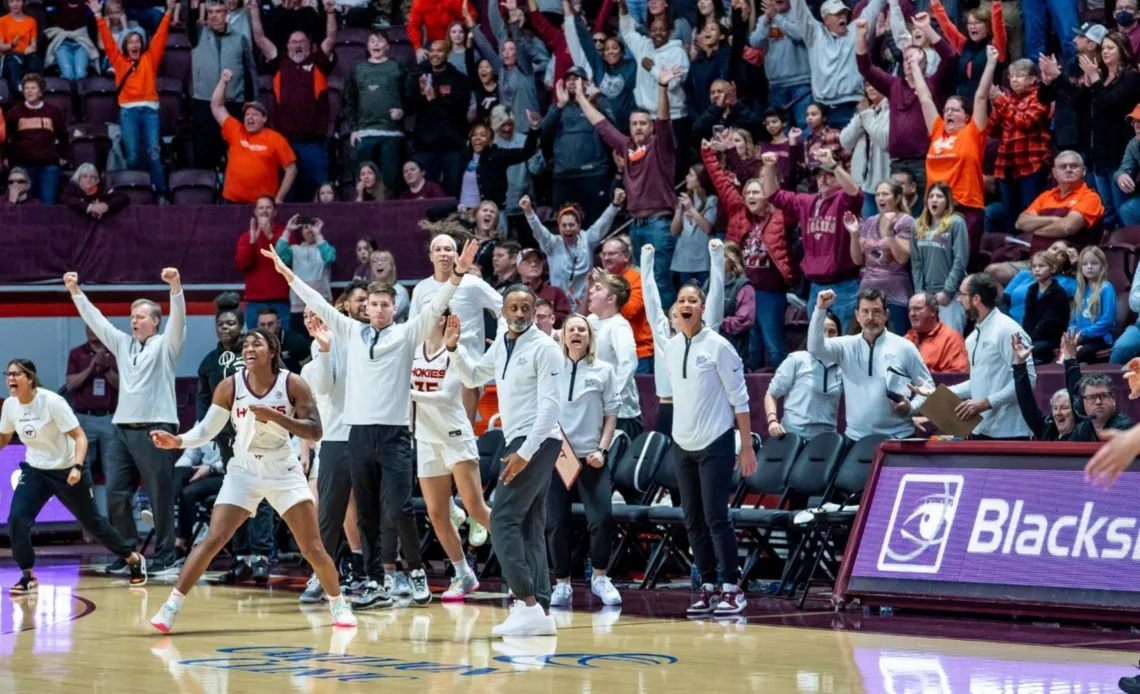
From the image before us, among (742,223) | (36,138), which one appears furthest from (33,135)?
(742,223)

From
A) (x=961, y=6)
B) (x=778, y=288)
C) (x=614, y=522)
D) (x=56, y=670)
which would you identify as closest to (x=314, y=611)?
(x=614, y=522)

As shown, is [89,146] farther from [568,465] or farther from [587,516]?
[568,465]

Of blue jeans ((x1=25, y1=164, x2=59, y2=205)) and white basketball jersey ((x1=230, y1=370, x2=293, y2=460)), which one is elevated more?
white basketball jersey ((x1=230, y1=370, x2=293, y2=460))

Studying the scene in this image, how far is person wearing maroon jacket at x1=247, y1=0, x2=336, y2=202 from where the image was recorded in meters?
20.0

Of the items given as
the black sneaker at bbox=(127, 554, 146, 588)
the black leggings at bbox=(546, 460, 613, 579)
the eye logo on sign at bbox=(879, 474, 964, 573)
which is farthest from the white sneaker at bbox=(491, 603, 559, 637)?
the black sneaker at bbox=(127, 554, 146, 588)

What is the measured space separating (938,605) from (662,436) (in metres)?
3.28

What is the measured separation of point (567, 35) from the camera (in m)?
19.0

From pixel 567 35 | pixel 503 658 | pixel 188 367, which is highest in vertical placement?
pixel 567 35

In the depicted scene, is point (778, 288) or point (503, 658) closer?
point (503, 658)

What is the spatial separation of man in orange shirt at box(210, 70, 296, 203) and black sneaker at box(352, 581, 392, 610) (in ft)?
27.2

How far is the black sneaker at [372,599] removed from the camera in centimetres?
1212

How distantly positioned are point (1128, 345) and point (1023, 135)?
10.2ft

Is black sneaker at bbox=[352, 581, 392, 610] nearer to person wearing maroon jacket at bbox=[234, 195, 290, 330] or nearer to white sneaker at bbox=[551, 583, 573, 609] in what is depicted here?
white sneaker at bbox=[551, 583, 573, 609]

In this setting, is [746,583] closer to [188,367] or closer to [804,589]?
[804,589]
